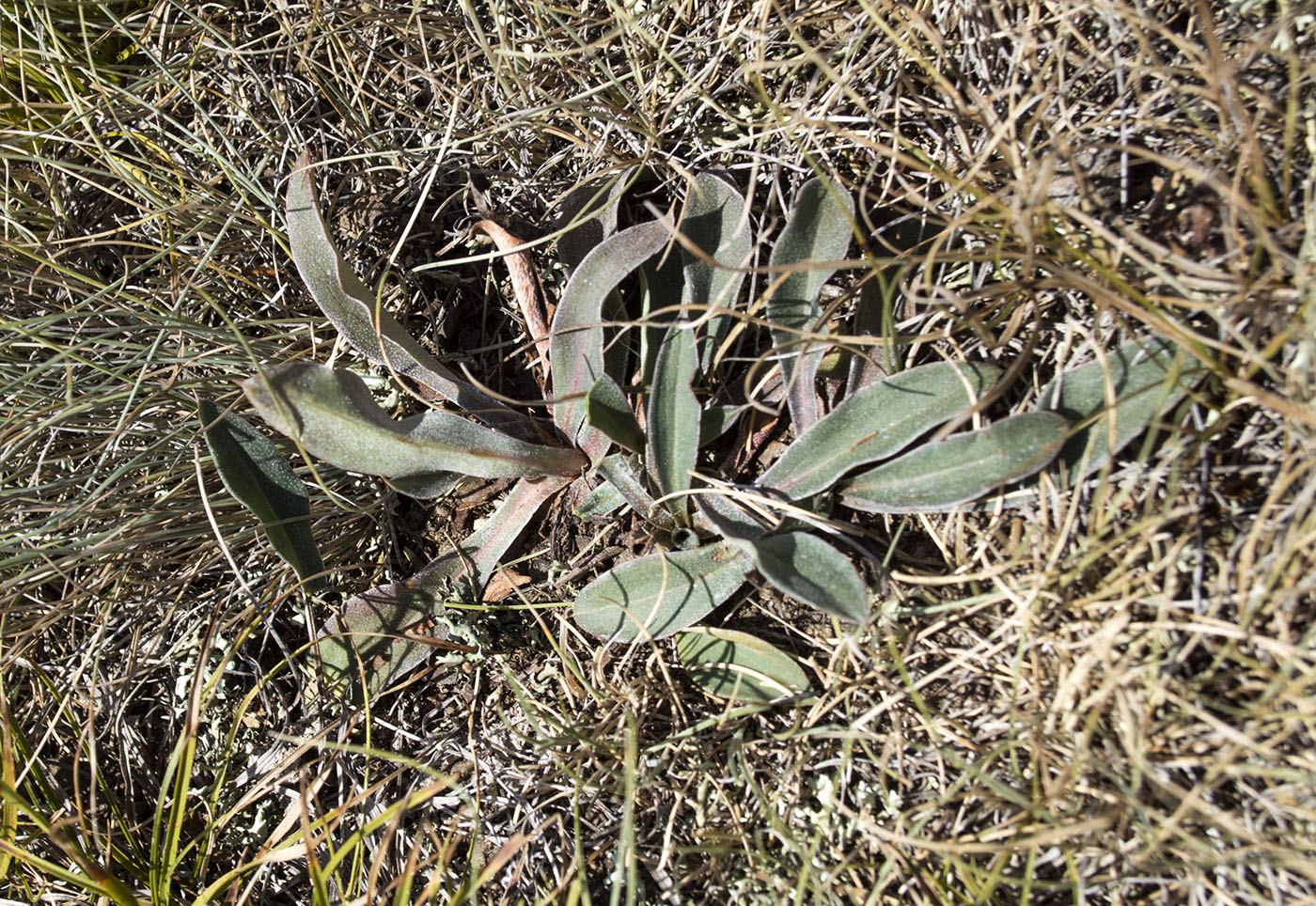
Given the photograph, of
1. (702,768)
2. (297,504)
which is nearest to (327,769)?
(297,504)

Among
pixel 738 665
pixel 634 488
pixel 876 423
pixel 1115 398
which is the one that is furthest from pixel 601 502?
pixel 1115 398

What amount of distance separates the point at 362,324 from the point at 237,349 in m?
0.30

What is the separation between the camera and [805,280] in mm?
1240

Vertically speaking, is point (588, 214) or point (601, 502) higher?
point (588, 214)

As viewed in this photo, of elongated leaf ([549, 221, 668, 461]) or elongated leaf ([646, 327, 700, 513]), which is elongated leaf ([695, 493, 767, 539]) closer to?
elongated leaf ([646, 327, 700, 513])

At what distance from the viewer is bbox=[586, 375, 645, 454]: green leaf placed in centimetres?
121

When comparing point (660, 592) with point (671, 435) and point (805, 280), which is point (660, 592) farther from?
point (805, 280)

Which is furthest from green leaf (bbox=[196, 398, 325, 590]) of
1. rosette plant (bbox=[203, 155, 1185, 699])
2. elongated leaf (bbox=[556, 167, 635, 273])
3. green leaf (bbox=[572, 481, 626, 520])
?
elongated leaf (bbox=[556, 167, 635, 273])

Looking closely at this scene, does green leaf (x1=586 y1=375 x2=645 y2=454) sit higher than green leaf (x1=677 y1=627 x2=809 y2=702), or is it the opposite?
green leaf (x1=586 y1=375 x2=645 y2=454)

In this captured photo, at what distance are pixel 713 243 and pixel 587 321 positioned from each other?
0.22 metres

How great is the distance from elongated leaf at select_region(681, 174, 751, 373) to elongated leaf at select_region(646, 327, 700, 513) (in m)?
0.06

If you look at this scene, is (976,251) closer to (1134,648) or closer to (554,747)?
(1134,648)

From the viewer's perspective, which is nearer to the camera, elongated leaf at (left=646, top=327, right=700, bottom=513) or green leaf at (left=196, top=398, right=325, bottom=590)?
elongated leaf at (left=646, top=327, right=700, bottom=513)

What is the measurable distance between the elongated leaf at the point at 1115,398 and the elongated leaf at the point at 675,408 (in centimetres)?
46
